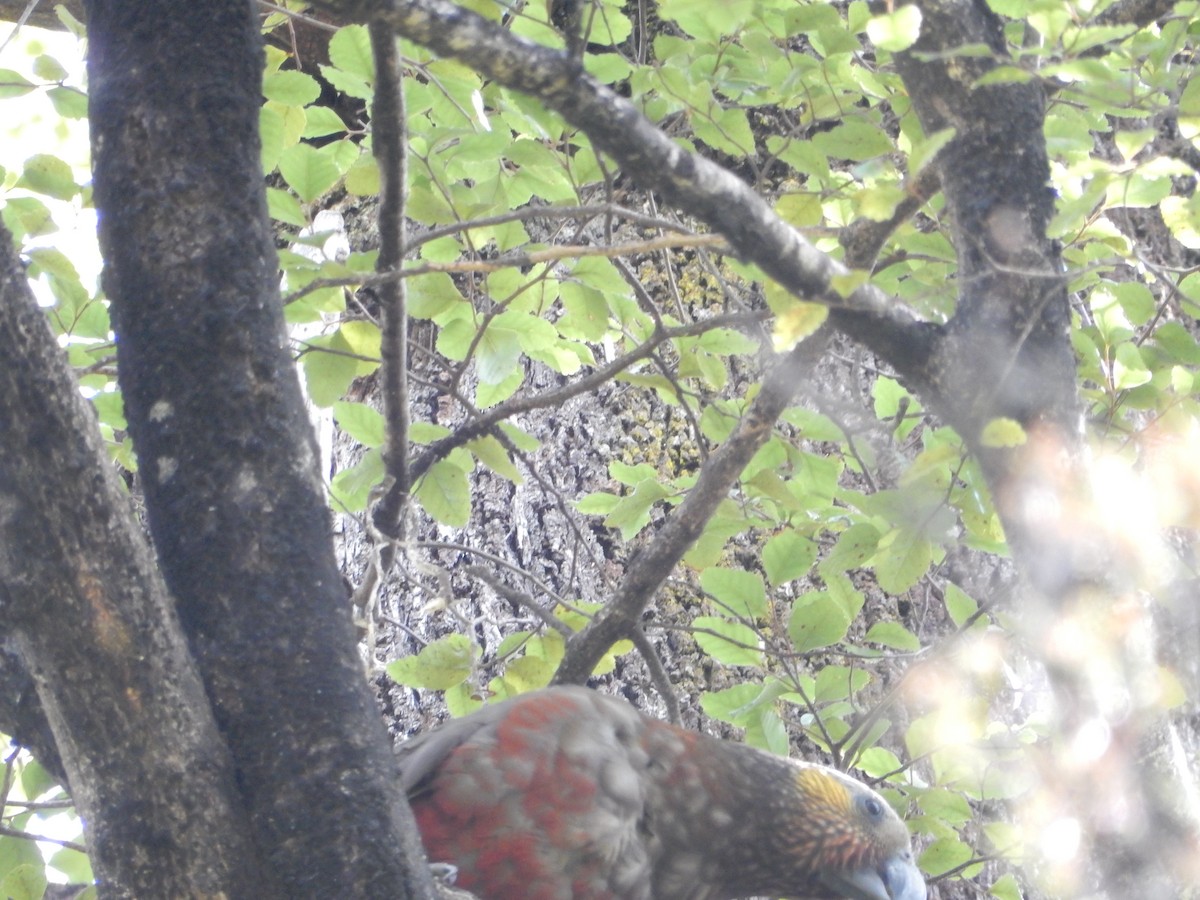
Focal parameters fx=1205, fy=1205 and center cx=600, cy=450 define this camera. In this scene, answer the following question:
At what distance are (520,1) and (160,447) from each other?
1.51 meters

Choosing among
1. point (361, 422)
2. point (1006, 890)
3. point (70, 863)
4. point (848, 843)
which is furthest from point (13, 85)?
point (1006, 890)

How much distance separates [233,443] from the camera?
1.58m

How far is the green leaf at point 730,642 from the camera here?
101 inches

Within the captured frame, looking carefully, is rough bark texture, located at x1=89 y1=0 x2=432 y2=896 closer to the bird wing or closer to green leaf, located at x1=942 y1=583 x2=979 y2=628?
the bird wing

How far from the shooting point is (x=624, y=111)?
161 centimetres

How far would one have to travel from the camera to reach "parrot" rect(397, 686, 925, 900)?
7.61ft

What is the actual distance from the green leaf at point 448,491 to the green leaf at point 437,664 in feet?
0.87

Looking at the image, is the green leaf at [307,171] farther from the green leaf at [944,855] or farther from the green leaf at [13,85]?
the green leaf at [944,855]

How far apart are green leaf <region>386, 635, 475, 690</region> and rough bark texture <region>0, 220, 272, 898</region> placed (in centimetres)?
114

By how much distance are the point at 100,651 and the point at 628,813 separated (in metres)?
1.34

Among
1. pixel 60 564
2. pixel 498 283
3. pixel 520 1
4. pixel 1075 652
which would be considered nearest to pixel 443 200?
pixel 498 283

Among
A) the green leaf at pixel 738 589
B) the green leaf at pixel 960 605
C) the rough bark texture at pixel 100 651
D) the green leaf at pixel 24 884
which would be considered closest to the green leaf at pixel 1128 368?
the green leaf at pixel 960 605

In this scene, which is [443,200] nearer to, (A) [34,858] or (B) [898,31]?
(B) [898,31]

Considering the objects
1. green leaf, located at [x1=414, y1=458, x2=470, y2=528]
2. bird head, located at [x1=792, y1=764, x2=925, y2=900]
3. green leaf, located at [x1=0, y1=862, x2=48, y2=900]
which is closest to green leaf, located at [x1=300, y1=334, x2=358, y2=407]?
green leaf, located at [x1=414, y1=458, x2=470, y2=528]
